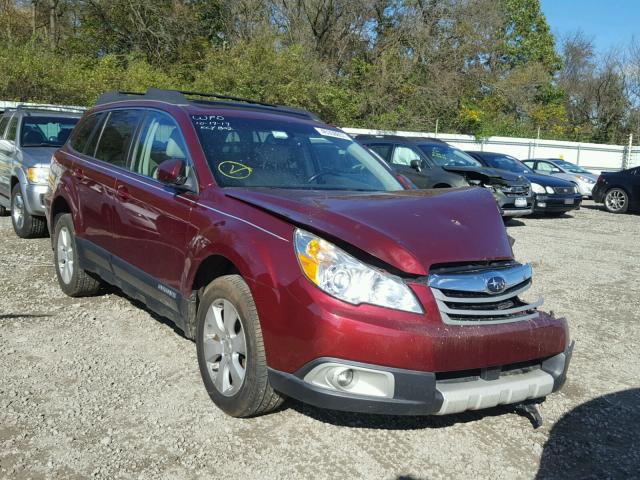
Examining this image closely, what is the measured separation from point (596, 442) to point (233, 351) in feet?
6.82

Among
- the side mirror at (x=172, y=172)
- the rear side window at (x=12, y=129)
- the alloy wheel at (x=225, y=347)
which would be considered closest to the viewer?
the alloy wheel at (x=225, y=347)

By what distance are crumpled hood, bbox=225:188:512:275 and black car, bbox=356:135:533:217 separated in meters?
8.20

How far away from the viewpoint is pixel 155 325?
5234 millimetres

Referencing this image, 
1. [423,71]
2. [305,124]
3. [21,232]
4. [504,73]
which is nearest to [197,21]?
[423,71]

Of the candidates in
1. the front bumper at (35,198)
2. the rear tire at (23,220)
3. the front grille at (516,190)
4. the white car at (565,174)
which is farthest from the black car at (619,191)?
the front bumper at (35,198)

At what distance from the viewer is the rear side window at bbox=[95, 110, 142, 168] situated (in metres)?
5.05

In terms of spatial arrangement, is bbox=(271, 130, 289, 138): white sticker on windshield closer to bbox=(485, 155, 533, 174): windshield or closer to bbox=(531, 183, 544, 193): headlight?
bbox=(531, 183, 544, 193): headlight

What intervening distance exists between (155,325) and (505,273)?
301 centimetres

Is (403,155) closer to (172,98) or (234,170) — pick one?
(172,98)

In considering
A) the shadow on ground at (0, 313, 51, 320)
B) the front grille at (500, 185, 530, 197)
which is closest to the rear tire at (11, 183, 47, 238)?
the shadow on ground at (0, 313, 51, 320)

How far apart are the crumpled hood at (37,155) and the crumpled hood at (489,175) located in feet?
23.3

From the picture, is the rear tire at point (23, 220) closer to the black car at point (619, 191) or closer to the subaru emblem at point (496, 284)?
the subaru emblem at point (496, 284)

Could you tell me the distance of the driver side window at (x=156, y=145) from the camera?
14.3 feet

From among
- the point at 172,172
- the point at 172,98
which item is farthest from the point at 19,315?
the point at 172,172
